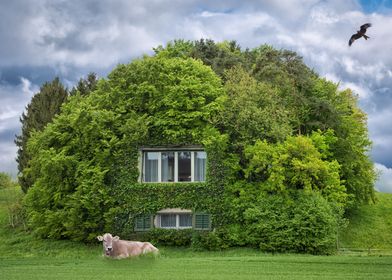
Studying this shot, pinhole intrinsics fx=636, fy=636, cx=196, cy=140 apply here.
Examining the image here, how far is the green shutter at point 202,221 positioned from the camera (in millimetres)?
37750

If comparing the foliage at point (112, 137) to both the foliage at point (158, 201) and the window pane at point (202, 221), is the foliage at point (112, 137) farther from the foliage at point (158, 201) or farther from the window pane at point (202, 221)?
the window pane at point (202, 221)

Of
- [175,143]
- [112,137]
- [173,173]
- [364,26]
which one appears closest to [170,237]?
[173,173]

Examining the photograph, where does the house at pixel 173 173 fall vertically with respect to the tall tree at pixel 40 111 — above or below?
below

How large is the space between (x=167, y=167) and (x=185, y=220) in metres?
3.45

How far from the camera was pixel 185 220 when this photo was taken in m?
38.2

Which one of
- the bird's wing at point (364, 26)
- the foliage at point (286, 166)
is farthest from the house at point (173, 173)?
the bird's wing at point (364, 26)

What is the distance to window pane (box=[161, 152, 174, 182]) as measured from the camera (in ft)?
128

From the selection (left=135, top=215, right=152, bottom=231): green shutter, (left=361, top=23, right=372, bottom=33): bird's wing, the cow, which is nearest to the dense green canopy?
(left=135, top=215, right=152, bottom=231): green shutter

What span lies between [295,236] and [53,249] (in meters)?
13.9

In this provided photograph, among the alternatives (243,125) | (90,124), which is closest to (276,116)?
(243,125)

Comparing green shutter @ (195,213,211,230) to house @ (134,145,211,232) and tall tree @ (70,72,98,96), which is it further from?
tall tree @ (70,72,98,96)

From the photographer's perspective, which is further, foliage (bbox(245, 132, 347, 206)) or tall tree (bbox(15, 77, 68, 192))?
tall tree (bbox(15, 77, 68, 192))

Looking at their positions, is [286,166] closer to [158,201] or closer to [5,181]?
[158,201]

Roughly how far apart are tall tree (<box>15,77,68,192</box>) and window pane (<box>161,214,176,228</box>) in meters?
13.7
